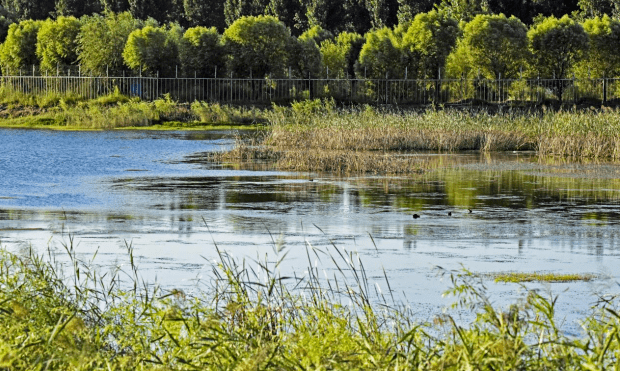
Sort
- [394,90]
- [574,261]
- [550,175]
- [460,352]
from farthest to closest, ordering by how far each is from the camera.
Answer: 1. [394,90]
2. [550,175]
3. [574,261]
4. [460,352]

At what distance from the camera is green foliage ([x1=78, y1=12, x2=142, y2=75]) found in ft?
204

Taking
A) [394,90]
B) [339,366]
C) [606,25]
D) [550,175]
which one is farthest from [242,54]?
[339,366]

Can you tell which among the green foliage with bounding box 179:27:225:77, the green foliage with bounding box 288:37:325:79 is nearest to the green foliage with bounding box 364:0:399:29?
the green foliage with bounding box 288:37:325:79

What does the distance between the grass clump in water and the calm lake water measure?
229 millimetres

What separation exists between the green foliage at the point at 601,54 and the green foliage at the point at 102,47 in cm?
2543

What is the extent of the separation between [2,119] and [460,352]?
181 ft

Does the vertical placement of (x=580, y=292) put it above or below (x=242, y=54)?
below

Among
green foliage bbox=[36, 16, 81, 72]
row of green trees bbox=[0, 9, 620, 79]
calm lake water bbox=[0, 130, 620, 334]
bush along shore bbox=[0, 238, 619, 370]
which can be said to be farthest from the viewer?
green foliage bbox=[36, 16, 81, 72]

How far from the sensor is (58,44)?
2554 inches

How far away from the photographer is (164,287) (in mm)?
10367

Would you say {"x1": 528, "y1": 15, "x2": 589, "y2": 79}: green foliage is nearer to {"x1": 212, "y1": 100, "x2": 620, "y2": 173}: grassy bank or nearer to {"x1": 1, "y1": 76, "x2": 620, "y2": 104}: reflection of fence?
{"x1": 1, "y1": 76, "x2": 620, "y2": 104}: reflection of fence

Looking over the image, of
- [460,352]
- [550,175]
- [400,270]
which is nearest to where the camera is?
[460,352]

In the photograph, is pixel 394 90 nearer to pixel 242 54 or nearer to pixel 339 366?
pixel 242 54

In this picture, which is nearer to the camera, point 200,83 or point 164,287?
point 164,287
